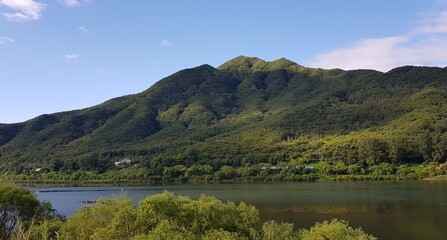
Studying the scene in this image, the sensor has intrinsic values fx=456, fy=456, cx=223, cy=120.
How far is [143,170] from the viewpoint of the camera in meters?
192

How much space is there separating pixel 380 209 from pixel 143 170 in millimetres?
126140

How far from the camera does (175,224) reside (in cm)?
3962

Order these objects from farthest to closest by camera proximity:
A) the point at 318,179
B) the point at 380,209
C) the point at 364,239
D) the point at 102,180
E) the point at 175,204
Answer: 1. the point at 102,180
2. the point at 318,179
3. the point at 380,209
4. the point at 175,204
5. the point at 364,239

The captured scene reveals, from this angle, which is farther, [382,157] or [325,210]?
[382,157]

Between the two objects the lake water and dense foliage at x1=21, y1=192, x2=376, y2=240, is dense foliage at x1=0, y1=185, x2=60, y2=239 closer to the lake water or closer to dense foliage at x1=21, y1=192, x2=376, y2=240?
dense foliage at x1=21, y1=192, x2=376, y2=240

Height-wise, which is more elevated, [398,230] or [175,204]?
[175,204]

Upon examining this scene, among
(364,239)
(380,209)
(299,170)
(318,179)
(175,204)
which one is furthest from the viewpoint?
(299,170)

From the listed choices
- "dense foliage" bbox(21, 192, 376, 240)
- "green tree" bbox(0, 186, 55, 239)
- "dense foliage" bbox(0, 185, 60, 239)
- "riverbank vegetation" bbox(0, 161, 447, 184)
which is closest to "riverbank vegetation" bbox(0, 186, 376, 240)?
"dense foliage" bbox(21, 192, 376, 240)

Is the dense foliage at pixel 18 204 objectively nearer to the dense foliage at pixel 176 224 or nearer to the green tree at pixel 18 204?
the green tree at pixel 18 204

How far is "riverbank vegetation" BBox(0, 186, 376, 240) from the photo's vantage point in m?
37.2

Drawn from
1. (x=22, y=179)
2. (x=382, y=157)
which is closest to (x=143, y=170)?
(x=22, y=179)

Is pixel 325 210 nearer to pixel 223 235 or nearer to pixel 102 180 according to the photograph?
pixel 223 235

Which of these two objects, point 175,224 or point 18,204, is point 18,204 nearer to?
point 18,204

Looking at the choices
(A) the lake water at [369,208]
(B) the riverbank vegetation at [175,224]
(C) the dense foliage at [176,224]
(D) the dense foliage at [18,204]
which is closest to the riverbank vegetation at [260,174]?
(A) the lake water at [369,208]
